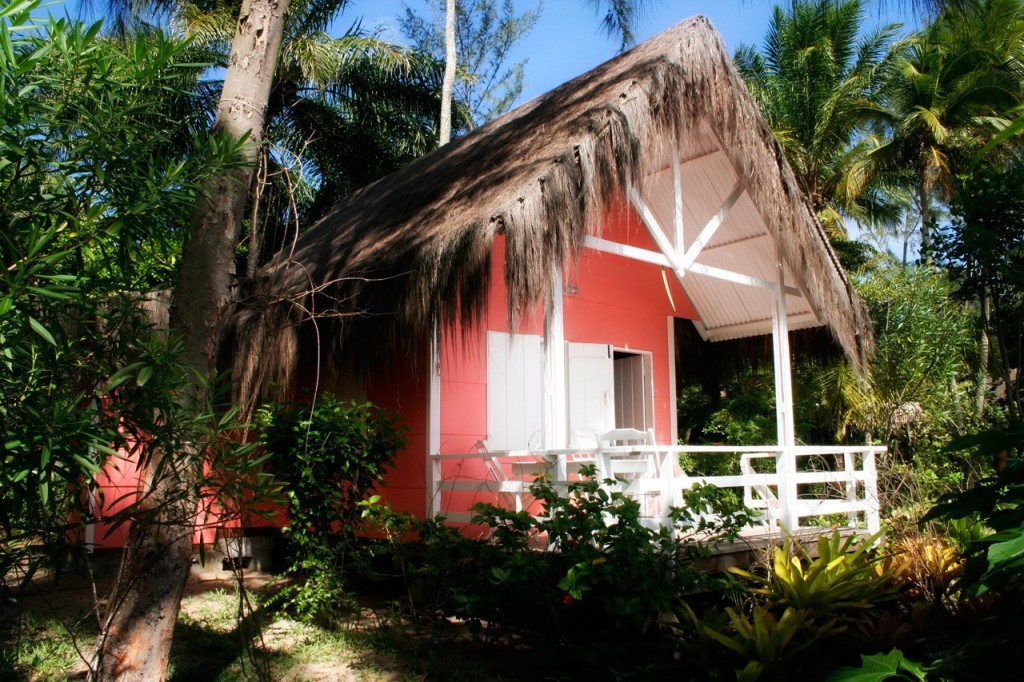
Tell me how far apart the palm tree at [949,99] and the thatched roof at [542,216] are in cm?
961

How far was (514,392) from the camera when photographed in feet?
26.4

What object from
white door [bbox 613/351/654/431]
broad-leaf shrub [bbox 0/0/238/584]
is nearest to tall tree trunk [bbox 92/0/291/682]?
broad-leaf shrub [bbox 0/0/238/584]

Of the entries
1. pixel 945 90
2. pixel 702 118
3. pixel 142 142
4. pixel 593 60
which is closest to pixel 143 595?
pixel 142 142

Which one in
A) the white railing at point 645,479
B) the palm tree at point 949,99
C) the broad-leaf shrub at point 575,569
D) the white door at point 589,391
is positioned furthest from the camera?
the palm tree at point 949,99

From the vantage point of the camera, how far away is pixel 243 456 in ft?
12.8

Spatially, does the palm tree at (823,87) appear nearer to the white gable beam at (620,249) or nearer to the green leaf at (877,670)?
the white gable beam at (620,249)

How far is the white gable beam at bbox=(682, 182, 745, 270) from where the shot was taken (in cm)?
754

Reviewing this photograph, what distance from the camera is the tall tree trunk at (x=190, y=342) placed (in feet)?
12.1

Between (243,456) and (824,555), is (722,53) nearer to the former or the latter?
(824,555)

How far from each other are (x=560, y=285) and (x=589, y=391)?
9.24ft

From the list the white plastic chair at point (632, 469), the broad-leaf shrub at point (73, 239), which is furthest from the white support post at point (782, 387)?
the broad-leaf shrub at point (73, 239)

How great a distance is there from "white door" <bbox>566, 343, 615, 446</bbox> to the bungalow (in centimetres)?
A: 2

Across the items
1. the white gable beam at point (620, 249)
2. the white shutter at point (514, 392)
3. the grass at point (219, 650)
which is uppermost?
the white gable beam at point (620, 249)

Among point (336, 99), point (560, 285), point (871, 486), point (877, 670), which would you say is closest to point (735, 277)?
point (871, 486)
